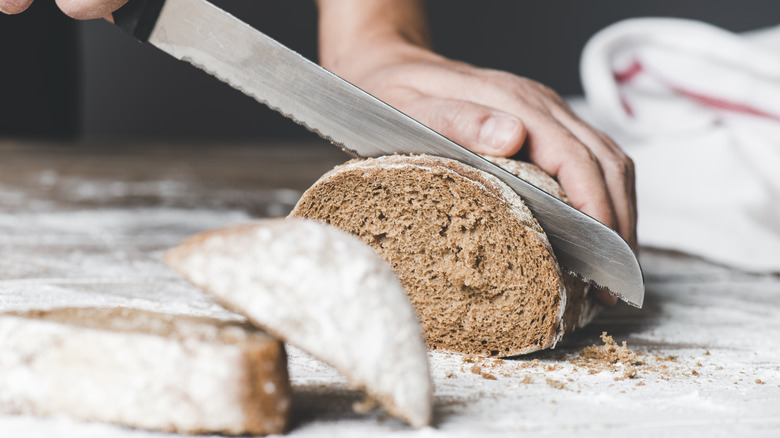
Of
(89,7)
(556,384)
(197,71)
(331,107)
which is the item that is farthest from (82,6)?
(197,71)

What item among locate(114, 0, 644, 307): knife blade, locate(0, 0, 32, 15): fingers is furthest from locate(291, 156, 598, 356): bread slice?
locate(0, 0, 32, 15): fingers

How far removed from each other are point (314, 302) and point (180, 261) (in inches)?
7.5

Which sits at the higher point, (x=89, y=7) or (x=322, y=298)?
(x=89, y=7)

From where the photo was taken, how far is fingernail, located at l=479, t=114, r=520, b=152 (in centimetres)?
169

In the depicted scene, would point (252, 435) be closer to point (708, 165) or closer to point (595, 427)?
point (595, 427)

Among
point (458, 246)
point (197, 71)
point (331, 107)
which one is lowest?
point (458, 246)

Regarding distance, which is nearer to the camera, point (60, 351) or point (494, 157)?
point (60, 351)

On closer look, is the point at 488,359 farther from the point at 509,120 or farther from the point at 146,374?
the point at 146,374

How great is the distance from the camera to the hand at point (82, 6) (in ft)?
5.55

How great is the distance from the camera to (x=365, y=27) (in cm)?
251

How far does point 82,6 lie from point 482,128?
0.93 m

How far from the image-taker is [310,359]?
1.45 m

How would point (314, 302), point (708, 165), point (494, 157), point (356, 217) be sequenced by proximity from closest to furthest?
point (314, 302), point (356, 217), point (494, 157), point (708, 165)

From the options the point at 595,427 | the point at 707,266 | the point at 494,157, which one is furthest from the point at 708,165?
the point at 595,427
